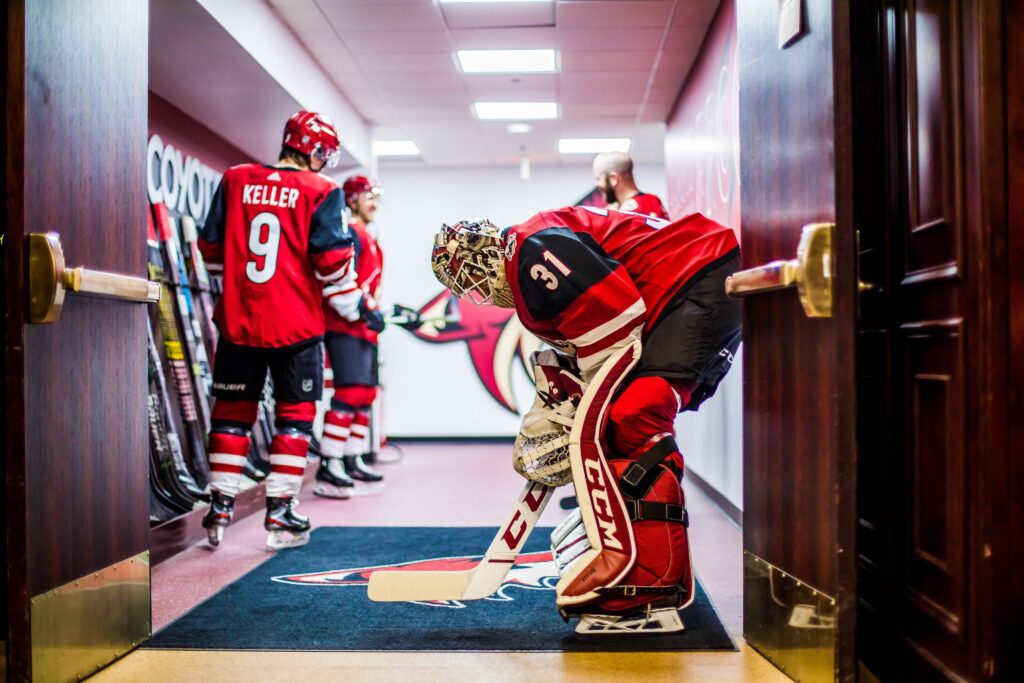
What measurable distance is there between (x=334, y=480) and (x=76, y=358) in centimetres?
289

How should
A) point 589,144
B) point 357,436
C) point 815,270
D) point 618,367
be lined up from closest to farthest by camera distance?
point 815,270
point 618,367
point 357,436
point 589,144

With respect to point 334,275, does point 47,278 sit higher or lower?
lower

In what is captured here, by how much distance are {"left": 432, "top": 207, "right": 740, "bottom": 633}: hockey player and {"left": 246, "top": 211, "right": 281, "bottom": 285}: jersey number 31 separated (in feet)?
3.78

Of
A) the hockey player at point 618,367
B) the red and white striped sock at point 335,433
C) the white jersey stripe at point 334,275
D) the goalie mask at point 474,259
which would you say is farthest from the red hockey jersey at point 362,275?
the hockey player at point 618,367

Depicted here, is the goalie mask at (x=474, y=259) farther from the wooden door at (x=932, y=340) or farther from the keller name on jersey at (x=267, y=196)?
the keller name on jersey at (x=267, y=196)

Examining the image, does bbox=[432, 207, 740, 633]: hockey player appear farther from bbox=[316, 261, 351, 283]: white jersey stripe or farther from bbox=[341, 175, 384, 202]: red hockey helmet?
bbox=[341, 175, 384, 202]: red hockey helmet

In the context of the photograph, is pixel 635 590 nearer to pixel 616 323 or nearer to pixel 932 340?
pixel 616 323

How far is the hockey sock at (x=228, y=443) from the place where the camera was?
3188mm

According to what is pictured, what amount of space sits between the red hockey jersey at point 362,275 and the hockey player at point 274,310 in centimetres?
127

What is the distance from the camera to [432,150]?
7.52 m

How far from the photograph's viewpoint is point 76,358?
73.1 inches

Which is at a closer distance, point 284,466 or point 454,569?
point 454,569

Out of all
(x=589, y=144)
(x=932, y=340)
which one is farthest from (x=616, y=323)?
(x=589, y=144)

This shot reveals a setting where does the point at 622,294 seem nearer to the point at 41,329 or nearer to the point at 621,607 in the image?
the point at 621,607
